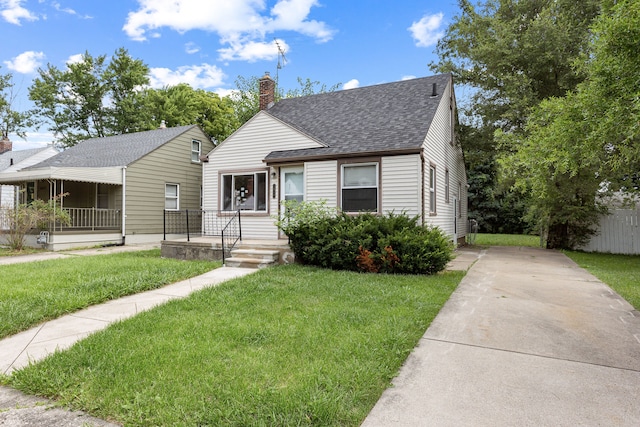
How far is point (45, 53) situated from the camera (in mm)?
26406

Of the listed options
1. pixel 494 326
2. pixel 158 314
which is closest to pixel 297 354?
pixel 158 314

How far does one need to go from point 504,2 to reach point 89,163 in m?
18.2

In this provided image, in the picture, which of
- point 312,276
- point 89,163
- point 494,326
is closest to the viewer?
point 494,326

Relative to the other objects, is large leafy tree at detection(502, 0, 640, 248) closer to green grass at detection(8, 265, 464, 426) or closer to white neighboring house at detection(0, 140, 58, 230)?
green grass at detection(8, 265, 464, 426)

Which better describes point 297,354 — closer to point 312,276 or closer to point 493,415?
point 493,415

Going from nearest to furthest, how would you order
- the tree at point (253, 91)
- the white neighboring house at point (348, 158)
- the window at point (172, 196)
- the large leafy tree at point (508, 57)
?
the white neighboring house at point (348, 158) < the large leafy tree at point (508, 57) < the window at point (172, 196) < the tree at point (253, 91)

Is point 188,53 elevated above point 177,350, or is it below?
above

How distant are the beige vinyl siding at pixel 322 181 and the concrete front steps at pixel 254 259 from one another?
7.58ft

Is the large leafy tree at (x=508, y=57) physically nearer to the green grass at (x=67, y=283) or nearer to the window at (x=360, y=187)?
the window at (x=360, y=187)

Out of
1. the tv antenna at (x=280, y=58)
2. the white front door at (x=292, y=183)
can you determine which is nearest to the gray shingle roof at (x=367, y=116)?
the white front door at (x=292, y=183)

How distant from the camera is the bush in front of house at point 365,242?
691cm

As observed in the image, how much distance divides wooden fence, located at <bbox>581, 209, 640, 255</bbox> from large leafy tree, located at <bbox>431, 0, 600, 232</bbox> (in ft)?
11.7

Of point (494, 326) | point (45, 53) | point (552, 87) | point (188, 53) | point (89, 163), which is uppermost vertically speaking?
point (45, 53)

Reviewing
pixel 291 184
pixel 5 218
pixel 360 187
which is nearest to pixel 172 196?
pixel 5 218
